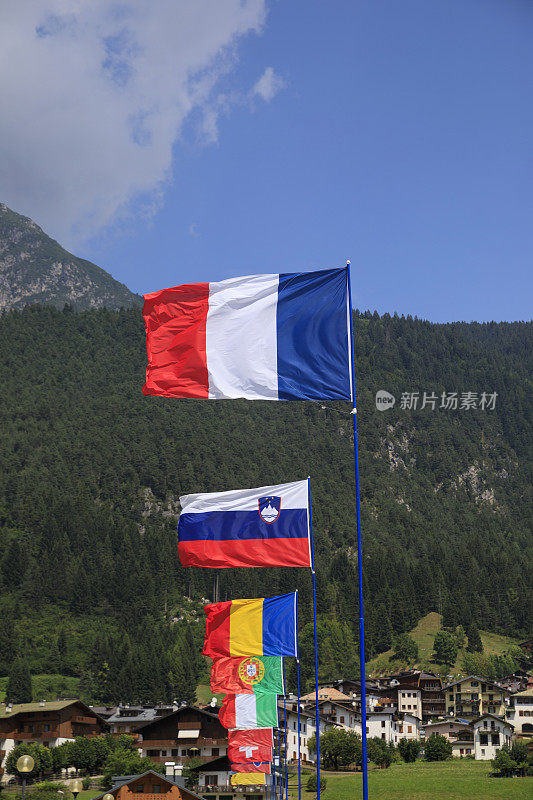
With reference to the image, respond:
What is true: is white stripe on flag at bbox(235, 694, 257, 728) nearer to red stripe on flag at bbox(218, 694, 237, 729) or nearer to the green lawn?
red stripe on flag at bbox(218, 694, 237, 729)

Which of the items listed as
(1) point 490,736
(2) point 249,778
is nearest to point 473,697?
(1) point 490,736

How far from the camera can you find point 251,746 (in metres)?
44.4

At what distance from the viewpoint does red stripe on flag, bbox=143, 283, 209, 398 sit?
26.6 meters

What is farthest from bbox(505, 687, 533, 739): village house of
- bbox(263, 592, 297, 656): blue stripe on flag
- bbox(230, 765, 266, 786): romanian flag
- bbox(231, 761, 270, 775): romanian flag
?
bbox(263, 592, 297, 656): blue stripe on flag

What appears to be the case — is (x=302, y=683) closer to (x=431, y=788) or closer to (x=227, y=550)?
(x=431, y=788)

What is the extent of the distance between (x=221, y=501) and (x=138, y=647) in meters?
173

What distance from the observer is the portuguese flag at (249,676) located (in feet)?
142

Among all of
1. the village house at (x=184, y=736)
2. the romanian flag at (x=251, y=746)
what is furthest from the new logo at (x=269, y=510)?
the village house at (x=184, y=736)

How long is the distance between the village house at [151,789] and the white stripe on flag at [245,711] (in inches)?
605

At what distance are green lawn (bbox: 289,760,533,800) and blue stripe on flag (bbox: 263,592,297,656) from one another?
1672 inches

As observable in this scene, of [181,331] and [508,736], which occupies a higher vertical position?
[181,331]

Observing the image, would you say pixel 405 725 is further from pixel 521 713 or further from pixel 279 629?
pixel 279 629

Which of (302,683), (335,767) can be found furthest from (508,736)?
(302,683)

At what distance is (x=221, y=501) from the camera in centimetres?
3503
